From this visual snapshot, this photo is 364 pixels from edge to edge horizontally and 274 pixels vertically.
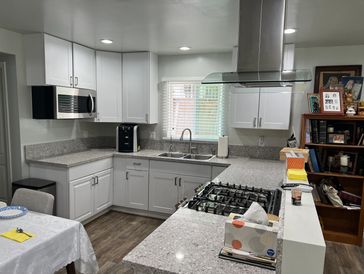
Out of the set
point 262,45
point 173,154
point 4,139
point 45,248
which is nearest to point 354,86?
point 262,45

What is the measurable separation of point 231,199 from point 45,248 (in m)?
1.20

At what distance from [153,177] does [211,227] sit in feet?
7.42

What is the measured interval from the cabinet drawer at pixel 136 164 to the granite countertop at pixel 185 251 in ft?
7.09

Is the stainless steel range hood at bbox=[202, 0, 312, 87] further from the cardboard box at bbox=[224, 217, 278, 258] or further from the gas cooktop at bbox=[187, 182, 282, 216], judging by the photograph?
the cardboard box at bbox=[224, 217, 278, 258]

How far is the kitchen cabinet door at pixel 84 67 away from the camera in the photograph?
3521mm

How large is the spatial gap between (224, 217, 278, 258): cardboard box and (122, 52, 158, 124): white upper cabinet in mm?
2958

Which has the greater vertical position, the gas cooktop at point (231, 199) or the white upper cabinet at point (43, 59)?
the white upper cabinet at point (43, 59)

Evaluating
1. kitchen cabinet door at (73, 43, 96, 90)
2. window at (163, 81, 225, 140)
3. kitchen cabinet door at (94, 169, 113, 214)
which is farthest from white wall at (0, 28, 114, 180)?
window at (163, 81, 225, 140)

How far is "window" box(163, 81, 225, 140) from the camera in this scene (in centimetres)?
392

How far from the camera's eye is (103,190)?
370 cm

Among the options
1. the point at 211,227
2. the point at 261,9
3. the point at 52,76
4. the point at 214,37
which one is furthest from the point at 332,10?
the point at 52,76

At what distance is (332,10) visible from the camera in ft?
6.92

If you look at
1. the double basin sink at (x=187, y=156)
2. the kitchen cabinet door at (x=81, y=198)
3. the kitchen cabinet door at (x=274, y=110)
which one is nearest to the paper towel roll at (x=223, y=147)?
the double basin sink at (x=187, y=156)

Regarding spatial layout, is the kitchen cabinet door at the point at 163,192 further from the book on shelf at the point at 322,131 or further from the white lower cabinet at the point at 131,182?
the book on shelf at the point at 322,131
